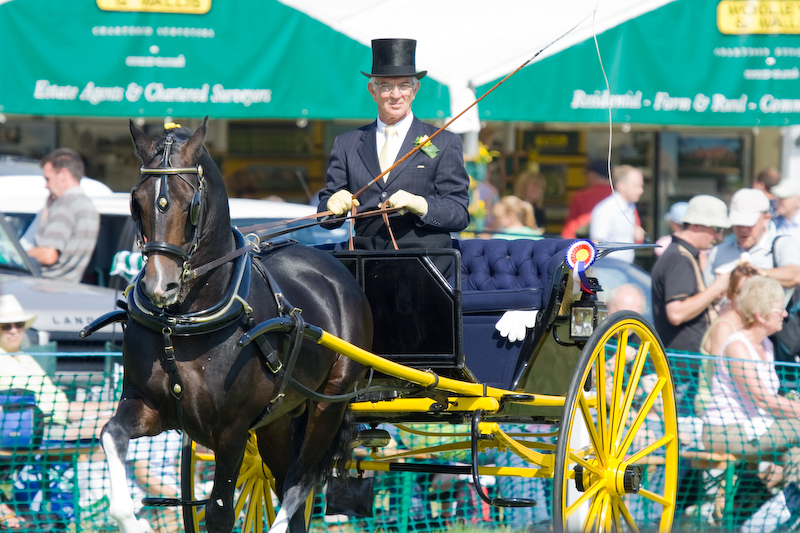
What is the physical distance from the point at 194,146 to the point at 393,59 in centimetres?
134

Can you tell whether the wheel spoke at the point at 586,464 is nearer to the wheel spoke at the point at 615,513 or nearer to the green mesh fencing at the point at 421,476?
the wheel spoke at the point at 615,513

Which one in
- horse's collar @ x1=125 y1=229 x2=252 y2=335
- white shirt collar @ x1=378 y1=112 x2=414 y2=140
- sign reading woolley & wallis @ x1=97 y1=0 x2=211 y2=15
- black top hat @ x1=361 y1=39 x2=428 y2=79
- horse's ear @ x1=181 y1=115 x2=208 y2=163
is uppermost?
sign reading woolley & wallis @ x1=97 y1=0 x2=211 y2=15

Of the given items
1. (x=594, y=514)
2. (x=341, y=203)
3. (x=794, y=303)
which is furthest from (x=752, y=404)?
(x=341, y=203)

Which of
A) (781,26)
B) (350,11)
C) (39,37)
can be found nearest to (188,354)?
(39,37)

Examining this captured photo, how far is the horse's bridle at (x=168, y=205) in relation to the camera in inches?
135

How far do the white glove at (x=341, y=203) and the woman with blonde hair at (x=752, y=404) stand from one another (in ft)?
9.51

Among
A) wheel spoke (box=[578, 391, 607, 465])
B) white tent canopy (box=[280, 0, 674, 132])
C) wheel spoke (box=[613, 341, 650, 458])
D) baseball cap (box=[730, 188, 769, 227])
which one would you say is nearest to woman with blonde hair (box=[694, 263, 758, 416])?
baseball cap (box=[730, 188, 769, 227])

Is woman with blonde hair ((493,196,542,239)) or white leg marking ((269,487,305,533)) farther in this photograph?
woman with blonde hair ((493,196,542,239))

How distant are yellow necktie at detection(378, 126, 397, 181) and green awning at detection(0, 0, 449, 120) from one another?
245 cm

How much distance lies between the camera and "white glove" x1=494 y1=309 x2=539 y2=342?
4.62m

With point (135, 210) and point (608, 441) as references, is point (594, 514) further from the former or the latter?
point (135, 210)

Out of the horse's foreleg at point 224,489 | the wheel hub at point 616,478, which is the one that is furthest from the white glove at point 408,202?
the wheel hub at point 616,478

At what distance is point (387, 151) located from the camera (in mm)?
4703

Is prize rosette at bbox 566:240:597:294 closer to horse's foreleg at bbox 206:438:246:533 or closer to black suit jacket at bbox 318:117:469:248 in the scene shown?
black suit jacket at bbox 318:117:469:248
